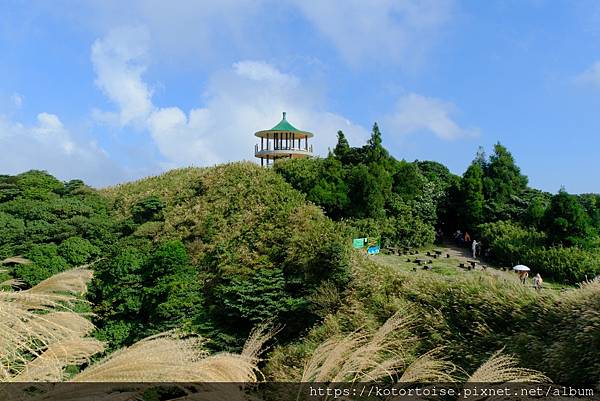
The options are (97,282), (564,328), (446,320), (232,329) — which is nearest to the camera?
(564,328)

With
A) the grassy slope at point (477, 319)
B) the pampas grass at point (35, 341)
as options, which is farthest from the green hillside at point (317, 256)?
the pampas grass at point (35, 341)

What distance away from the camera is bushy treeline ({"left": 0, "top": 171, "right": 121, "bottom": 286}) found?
11.8 meters

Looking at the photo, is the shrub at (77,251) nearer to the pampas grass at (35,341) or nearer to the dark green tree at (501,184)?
the pampas grass at (35,341)

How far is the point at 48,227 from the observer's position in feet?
46.7

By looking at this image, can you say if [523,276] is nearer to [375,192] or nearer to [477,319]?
[477,319]

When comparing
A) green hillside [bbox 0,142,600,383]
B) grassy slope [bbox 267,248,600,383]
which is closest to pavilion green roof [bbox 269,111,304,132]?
green hillside [bbox 0,142,600,383]

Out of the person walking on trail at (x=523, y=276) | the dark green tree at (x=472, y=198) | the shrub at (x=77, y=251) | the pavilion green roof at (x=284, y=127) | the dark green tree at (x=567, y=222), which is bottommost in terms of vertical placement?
the person walking on trail at (x=523, y=276)

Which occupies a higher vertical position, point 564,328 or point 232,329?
point 564,328

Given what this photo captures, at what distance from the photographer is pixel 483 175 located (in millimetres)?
16625

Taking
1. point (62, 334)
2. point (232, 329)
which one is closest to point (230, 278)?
point (232, 329)

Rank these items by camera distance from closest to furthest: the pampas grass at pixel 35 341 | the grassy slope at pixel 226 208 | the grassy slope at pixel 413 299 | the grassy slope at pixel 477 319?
the pampas grass at pixel 35 341 < the grassy slope at pixel 477 319 < the grassy slope at pixel 413 299 < the grassy slope at pixel 226 208

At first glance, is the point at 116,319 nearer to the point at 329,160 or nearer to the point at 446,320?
the point at 446,320

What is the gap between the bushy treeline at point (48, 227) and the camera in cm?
1177

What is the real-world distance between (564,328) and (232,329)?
6.53 metres
